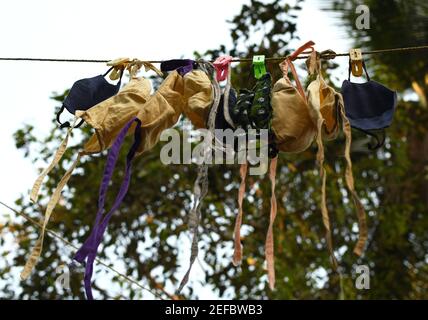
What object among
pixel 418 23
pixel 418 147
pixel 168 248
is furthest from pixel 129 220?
pixel 418 147

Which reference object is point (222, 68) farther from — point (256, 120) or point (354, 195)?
point (354, 195)

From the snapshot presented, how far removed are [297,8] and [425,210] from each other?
1600mm

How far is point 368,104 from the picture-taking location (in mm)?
1889

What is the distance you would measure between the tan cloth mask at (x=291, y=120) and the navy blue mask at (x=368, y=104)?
109 mm

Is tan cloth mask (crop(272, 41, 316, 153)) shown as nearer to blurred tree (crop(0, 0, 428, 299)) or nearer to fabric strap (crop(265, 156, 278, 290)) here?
fabric strap (crop(265, 156, 278, 290))

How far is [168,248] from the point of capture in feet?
13.5

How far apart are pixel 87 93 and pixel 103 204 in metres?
0.40

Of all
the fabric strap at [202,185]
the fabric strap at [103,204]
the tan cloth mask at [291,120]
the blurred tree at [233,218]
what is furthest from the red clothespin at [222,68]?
the blurred tree at [233,218]

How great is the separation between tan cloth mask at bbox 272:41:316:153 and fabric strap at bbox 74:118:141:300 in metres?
0.31

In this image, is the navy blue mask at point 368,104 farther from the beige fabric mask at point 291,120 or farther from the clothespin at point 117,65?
the clothespin at point 117,65

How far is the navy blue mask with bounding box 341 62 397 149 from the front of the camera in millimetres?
1865

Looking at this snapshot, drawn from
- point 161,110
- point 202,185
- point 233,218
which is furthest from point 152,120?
point 233,218

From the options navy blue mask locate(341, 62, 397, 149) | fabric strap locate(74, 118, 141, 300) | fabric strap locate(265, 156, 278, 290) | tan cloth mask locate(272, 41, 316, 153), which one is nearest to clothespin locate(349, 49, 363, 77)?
navy blue mask locate(341, 62, 397, 149)

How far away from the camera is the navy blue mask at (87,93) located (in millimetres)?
1951
